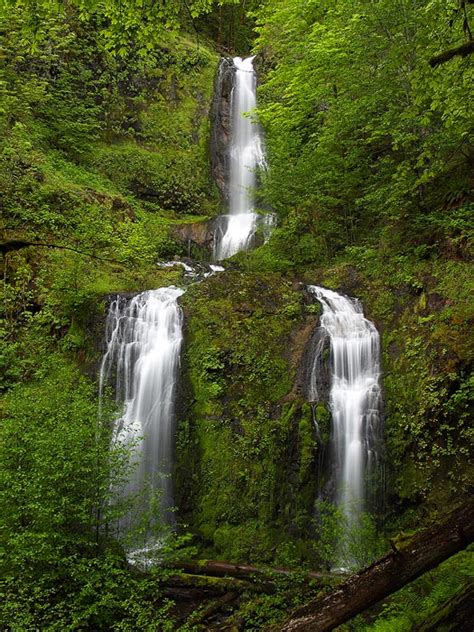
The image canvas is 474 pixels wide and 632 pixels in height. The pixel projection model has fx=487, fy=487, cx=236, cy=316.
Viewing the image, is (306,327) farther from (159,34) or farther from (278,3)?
(278,3)

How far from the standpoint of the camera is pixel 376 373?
Answer: 8.73m

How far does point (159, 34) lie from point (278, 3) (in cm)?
1375

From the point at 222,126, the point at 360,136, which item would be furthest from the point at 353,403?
the point at 222,126

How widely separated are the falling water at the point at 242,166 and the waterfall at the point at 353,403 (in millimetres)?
7191

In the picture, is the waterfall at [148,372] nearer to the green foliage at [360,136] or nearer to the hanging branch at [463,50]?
the green foliage at [360,136]

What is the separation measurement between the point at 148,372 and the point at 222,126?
49.5 ft

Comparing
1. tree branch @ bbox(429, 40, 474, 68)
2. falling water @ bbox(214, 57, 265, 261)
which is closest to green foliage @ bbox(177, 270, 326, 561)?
tree branch @ bbox(429, 40, 474, 68)

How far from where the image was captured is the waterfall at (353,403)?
298 inches

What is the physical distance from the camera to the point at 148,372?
9664mm

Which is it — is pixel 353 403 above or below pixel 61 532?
above

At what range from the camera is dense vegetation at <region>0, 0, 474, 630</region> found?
500cm

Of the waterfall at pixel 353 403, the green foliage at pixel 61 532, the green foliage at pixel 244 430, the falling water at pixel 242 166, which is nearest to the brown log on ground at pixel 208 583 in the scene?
the green foliage at pixel 61 532

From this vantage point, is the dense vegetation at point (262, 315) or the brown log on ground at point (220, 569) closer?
the dense vegetation at point (262, 315)

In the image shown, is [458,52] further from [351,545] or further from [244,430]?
[244,430]
